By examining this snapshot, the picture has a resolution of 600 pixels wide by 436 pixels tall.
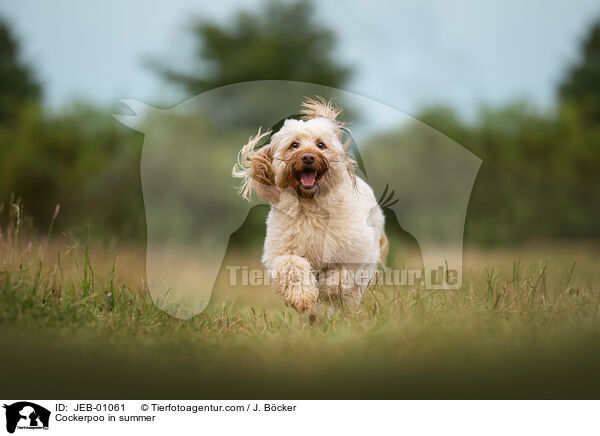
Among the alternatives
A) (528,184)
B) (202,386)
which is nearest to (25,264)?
(202,386)

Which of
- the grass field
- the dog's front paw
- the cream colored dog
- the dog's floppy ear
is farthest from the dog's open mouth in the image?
the grass field

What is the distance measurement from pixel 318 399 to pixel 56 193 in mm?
12265

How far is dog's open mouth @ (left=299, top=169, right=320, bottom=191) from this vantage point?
4445 millimetres

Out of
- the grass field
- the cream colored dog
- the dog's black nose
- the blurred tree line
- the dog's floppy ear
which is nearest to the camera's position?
the grass field

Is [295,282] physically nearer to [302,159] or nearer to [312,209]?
[312,209]

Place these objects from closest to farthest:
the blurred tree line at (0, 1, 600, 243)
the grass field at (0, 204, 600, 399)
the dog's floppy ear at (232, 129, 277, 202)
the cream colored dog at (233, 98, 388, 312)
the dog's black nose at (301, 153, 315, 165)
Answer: the grass field at (0, 204, 600, 399)
the dog's black nose at (301, 153, 315, 165)
the cream colored dog at (233, 98, 388, 312)
the dog's floppy ear at (232, 129, 277, 202)
the blurred tree line at (0, 1, 600, 243)

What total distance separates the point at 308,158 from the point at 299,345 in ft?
5.08

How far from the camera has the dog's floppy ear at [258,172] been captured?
15.1 ft

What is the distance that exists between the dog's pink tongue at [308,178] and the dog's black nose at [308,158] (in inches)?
4.9

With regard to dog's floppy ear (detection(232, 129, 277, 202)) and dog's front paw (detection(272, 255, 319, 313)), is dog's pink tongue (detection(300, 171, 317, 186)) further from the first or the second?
dog's front paw (detection(272, 255, 319, 313))

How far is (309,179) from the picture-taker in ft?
14.7
